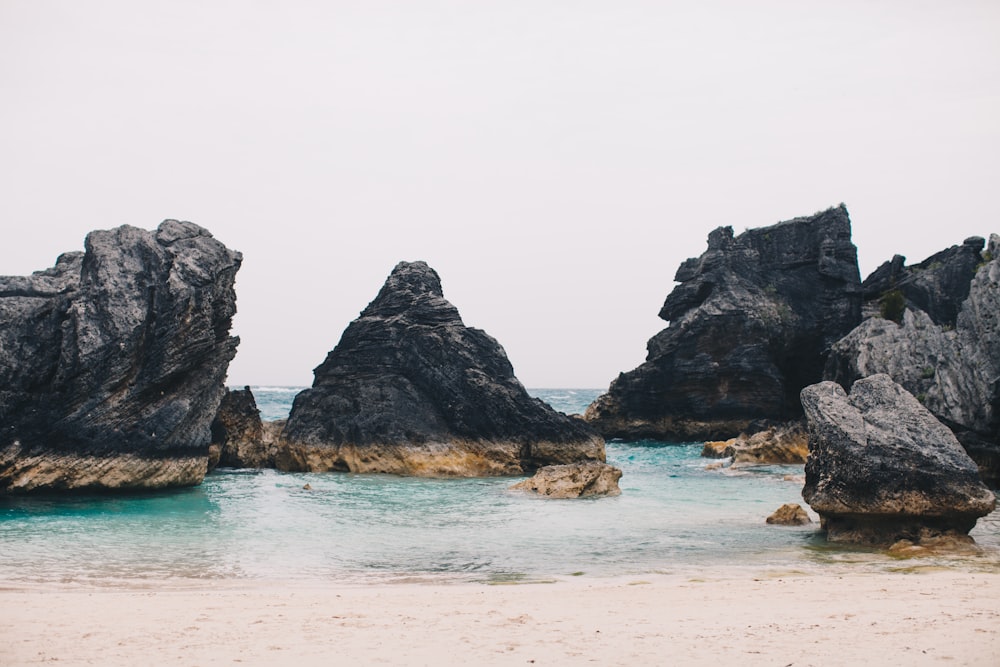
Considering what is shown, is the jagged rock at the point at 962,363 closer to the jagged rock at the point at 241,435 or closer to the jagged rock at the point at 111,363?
the jagged rock at the point at 111,363

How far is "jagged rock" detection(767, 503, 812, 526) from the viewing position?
1706 centimetres

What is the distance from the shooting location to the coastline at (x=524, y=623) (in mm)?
6684

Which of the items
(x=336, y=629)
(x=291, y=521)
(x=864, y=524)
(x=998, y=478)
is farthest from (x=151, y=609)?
(x=998, y=478)

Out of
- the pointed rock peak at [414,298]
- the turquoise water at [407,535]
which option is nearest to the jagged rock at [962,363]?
the turquoise water at [407,535]

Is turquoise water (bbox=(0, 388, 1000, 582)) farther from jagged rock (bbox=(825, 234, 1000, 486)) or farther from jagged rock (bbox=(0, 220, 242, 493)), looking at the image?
jagged rock (bbox=(825, 234, 1000, 486))

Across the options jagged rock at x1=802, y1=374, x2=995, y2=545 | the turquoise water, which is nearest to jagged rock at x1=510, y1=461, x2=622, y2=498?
the turquoise water

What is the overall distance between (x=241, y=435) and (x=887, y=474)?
26.4 m

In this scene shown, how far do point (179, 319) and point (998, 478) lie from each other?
23918 mm

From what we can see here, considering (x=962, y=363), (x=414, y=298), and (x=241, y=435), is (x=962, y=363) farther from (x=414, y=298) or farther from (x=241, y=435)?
(x=241, y=435)

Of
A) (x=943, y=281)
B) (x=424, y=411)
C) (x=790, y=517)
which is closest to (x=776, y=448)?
(x=424, y=411)

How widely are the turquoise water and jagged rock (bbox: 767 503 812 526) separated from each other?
0.32 m

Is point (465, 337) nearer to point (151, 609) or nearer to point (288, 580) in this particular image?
point (288, 580)

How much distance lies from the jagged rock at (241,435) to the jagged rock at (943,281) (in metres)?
34.5

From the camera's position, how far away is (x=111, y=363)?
21.6 m
